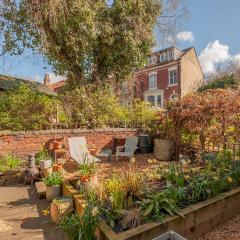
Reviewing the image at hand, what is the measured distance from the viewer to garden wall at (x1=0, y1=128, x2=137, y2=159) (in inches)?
305

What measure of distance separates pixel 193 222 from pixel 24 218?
9.20 feet

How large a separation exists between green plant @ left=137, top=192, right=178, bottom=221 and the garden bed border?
0.10 metres

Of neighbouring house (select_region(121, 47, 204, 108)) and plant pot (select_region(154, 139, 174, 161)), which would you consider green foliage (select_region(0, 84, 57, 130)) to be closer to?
plant pot (select_region(154, 139, 174, 161))

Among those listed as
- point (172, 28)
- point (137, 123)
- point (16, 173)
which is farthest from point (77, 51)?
point (16, 173)

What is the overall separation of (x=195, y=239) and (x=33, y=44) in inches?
424

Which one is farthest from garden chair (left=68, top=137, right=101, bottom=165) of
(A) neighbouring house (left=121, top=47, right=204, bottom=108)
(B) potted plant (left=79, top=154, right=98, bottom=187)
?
(A) neighbouring house (left=121, top=47, right=204, bottom=108)

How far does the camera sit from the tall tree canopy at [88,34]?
1016cm

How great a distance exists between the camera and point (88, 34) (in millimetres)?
10922

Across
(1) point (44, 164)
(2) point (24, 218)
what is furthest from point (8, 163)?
(2) point (24, 218)

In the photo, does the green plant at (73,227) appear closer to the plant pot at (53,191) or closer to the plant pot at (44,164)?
the plant pot at (53,191)

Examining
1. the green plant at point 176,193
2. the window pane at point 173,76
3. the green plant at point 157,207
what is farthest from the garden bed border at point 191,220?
the window pane at point 173,76

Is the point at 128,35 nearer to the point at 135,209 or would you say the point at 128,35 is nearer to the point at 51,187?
the point at 51,187

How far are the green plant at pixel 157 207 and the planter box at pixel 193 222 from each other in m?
0.11

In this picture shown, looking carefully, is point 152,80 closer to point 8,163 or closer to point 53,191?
point 8,163
